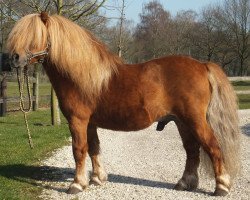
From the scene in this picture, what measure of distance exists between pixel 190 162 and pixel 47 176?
2220mm

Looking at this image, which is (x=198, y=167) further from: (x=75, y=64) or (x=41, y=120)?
(x=41, y=120)

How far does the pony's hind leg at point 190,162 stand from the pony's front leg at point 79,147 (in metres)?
1.27

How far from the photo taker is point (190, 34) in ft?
126

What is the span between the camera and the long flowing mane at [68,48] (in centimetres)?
495

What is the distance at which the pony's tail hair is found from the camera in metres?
5.11

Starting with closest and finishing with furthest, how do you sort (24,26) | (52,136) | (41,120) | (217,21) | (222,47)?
(24,26)
(52,136)
(41,120)
(222,47)
(217,21)

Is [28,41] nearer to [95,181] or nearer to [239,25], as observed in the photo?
[95,181]

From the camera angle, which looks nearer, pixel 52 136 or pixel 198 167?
pixel 198 167

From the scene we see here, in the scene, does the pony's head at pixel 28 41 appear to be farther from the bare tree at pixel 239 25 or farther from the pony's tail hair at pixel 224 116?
the bare tree at pixel 239 25

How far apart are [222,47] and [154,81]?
1332 inches

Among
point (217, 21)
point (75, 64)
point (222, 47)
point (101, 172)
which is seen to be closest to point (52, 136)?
point (101, 172)

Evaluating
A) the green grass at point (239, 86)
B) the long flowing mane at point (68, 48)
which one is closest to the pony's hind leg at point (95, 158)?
the long flowing mane at point (68, 48)

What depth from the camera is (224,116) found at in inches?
202

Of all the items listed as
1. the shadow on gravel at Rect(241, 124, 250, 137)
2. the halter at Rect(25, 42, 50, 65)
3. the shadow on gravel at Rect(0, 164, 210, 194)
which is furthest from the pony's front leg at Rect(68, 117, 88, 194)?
the shadow on gravel at Rect(241, 124, 250, 137)
